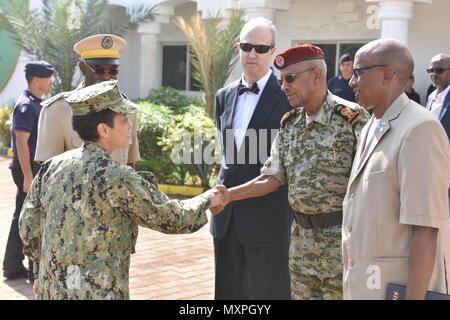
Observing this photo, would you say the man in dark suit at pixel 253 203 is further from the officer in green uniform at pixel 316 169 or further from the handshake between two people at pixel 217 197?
the officer in green uniform at pixel 316 169

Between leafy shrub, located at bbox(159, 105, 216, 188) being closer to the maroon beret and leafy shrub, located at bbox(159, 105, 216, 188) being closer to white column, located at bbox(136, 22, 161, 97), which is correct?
white column, located at bbox(136, 22, 161, 97)

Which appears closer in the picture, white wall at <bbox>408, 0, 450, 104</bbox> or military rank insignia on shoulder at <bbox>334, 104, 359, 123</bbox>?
military rank insignia on shoulder at <bbox>334, 104, 359, 123</bbox>

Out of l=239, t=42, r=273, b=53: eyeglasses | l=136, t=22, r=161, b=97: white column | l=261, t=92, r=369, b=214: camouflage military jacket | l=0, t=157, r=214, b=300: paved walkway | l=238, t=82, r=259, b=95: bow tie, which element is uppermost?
l=136, t=22, r=161, b=97: white column

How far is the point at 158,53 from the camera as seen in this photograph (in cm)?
1512

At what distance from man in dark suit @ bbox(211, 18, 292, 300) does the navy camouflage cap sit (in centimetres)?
127

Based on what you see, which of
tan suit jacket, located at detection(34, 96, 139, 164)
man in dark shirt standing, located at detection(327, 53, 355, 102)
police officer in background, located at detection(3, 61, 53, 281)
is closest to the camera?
tan suit jacket, located at detection(34, 96, 139, 164)

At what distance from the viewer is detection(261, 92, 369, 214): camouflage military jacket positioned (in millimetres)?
3049

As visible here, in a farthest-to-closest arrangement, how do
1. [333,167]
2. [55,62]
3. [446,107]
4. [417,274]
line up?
[55,62], [446,107], [333,167], [417,274]

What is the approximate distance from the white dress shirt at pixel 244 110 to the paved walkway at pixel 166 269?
171cm

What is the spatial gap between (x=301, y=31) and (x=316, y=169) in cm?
928

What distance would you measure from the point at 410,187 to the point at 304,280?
1.08 metres

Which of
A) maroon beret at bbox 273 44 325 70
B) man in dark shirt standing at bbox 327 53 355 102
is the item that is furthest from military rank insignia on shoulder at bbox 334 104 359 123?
man in dark shirt standing at bbox 327 53 355 102

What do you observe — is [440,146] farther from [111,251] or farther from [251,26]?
[251,26]
